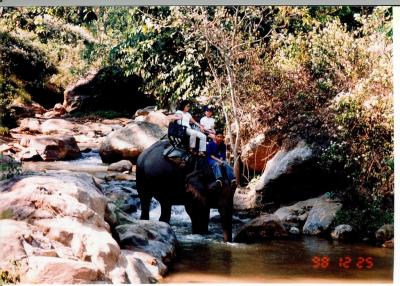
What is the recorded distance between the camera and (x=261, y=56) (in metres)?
5.54

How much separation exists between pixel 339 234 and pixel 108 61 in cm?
250

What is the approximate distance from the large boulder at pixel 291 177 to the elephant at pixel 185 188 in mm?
500

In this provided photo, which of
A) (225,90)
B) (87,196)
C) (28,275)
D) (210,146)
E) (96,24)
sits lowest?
(28,275)

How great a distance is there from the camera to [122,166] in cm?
577

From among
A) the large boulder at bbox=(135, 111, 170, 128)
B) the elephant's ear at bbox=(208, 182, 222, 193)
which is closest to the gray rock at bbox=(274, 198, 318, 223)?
the elephant's ear at bbox=(208, 182, 222, 193)

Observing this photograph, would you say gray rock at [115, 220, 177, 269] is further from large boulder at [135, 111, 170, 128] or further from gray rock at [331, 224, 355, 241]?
gray rock at [331, 224, 355, 241]

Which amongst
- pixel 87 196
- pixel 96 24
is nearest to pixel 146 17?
pixel 96 24

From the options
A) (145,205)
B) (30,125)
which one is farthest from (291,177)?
(30,125)

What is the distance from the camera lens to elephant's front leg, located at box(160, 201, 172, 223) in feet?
17.4

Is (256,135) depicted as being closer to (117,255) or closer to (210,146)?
(210,146)

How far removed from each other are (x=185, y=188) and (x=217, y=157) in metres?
0.41

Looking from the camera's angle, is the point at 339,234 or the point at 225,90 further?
the point at 225,90

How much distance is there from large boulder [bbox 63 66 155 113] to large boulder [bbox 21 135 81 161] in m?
0.31

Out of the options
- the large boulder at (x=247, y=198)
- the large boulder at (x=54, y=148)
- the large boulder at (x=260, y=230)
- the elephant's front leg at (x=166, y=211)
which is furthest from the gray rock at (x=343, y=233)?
the large boulder at (x=54, y=148)
